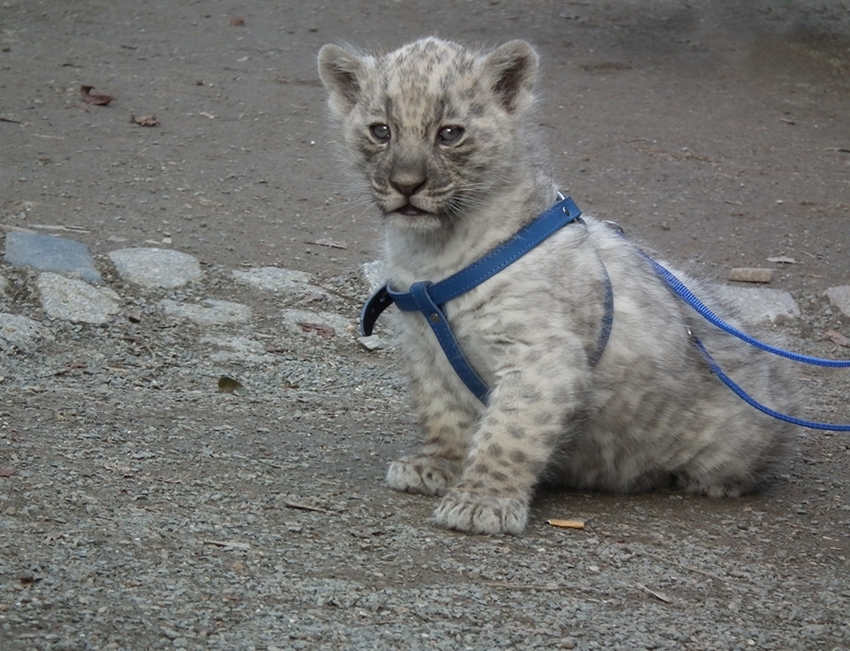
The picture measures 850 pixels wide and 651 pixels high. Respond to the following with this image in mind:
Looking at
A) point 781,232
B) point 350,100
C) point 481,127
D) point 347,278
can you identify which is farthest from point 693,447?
point 781,232

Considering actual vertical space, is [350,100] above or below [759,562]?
above

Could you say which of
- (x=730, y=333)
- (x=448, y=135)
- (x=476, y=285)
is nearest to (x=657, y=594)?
(x=476, y=285)

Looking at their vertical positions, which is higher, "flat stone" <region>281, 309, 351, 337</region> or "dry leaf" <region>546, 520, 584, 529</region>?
"dry leaf" <region>546, 520, 584, 529</region>

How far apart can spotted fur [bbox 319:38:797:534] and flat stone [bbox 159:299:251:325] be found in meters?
2.02

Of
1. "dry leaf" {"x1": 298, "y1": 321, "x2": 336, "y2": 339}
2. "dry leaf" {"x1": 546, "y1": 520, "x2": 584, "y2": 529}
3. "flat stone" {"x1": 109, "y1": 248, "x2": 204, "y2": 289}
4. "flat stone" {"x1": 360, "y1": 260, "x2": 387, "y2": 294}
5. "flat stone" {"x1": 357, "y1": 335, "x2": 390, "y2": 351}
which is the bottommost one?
"flat stone" {"x1": 357, "y1": 335, "x2": 390, "y2": 351}

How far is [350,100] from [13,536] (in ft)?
6.91

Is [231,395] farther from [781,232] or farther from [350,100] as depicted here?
[781,232]

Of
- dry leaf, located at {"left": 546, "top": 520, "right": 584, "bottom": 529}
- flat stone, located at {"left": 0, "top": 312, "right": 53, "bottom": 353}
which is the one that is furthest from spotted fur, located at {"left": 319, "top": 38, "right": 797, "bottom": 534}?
flat stone, located at {"left": 0, "top": 312, "right": 53, "bottom": 353}

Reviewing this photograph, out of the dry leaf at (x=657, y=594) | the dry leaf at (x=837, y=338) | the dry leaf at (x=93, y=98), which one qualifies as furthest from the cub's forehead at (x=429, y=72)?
the dry leaf at (x=93, y=98)

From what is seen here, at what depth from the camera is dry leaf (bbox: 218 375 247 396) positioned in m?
5.59

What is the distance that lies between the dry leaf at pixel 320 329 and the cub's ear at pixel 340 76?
2021 millimetres

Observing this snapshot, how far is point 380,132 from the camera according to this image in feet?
14.1

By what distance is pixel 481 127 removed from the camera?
4.29 meters

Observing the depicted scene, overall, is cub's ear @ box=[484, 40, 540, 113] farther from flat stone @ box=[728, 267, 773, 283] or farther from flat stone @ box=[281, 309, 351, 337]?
flat stone @ box=[728, 267, 773, 283]
